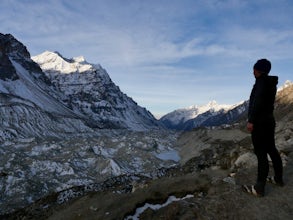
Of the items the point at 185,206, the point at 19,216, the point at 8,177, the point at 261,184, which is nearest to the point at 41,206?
the point at 19,216

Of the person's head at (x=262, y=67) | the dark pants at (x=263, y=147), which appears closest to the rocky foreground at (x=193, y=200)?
the dark pants at (x=263, y=147)

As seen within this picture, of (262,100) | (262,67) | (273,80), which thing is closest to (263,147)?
(262,100)

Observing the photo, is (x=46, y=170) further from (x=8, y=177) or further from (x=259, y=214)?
(x=259, y=214)

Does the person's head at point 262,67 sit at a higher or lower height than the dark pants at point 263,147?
higher

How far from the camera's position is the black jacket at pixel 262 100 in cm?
1299

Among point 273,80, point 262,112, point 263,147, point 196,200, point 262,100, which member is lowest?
point 196,200

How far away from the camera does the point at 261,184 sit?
13.7 metres

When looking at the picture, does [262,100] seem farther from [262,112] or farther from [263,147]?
[263,147]

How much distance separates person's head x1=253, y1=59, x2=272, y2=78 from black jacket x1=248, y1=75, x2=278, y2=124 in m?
0.15

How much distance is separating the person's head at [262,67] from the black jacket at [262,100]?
0.50 ft

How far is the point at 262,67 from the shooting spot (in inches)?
518

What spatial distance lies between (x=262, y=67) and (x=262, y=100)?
112cm

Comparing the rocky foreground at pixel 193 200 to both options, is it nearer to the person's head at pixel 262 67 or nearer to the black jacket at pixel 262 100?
the black jacket at pixel 262 100

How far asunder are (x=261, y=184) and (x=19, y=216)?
58.5 feet
